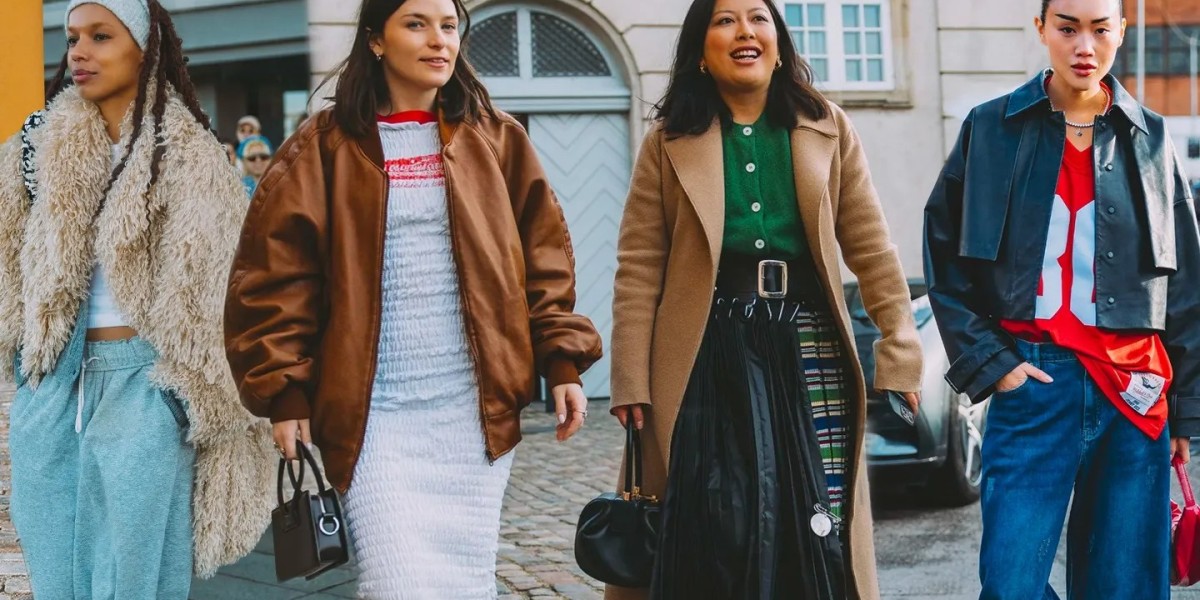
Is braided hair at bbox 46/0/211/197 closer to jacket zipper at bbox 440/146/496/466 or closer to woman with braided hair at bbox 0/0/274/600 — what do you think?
woman with braided hair at bbox 0/0/274/600

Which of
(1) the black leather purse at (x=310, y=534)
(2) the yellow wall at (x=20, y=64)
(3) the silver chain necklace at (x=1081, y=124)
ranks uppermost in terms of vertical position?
(2) the yellow wall at (x=20, y=64)

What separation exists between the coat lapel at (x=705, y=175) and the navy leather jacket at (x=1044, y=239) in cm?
65

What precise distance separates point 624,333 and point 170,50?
Answer: 1.42 m

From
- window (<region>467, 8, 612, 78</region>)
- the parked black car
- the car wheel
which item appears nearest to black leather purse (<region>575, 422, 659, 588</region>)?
the parked black car

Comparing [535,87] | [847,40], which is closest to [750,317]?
[535,87]

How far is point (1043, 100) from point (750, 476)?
4.02 feet

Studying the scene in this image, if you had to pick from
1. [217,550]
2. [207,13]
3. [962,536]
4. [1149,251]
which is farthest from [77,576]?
[207,13]

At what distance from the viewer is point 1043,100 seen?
3643 millimetres

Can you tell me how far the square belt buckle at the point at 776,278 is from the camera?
353 centimetres

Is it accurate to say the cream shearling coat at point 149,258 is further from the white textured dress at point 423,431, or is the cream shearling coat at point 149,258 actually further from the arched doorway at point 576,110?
the arched doorway at point 576,110

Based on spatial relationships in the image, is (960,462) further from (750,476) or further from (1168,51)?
(1168,51)

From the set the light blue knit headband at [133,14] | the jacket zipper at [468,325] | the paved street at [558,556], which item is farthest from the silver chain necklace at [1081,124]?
the light blue knit headband at [133,14]

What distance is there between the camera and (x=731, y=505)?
3.47 meters

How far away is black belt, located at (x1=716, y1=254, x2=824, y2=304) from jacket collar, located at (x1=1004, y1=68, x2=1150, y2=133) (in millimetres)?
685
